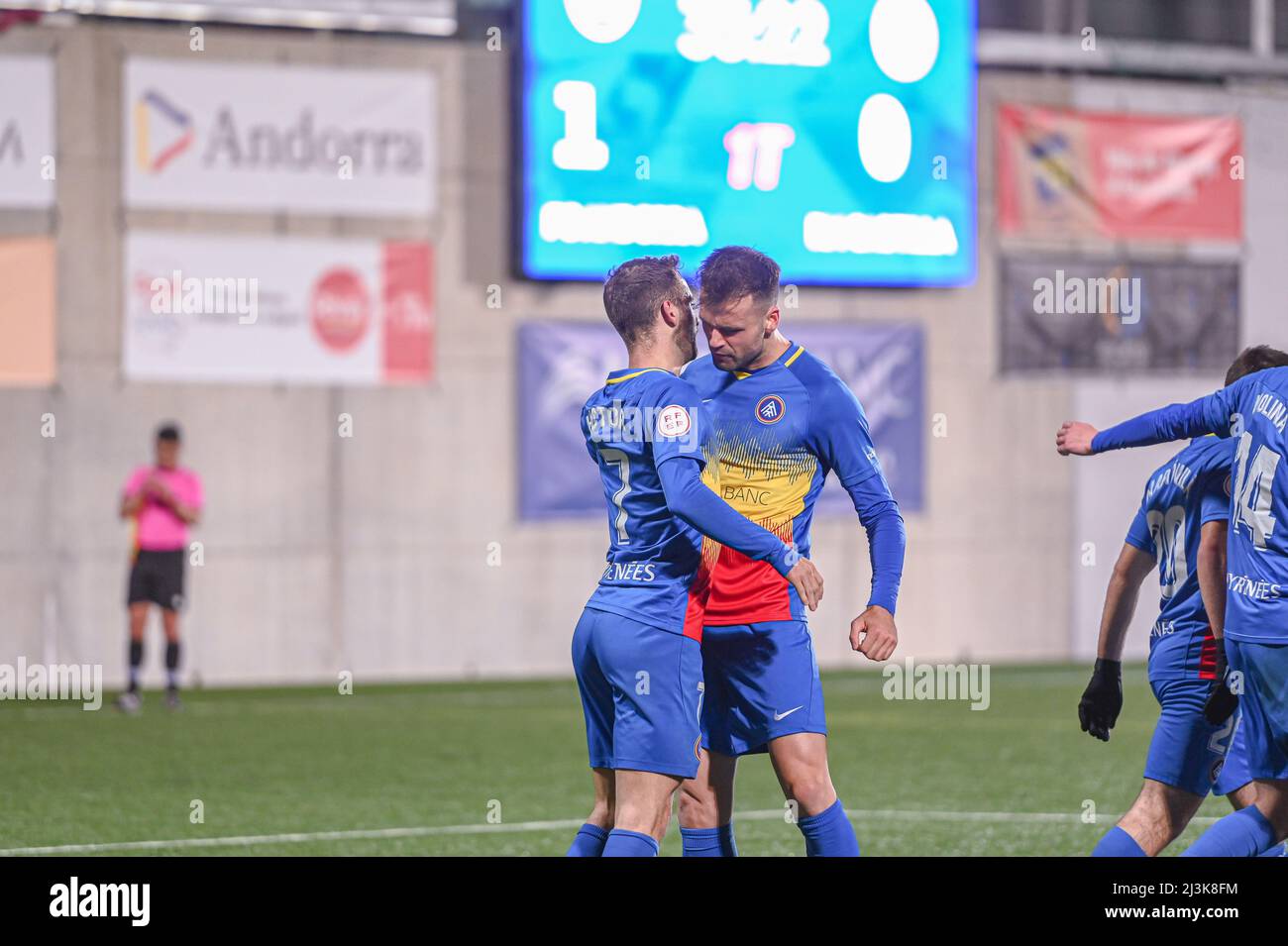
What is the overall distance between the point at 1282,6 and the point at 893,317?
616 centimetres

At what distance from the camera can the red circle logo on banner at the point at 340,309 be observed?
733 inches

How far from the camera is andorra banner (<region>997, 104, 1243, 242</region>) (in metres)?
21.0

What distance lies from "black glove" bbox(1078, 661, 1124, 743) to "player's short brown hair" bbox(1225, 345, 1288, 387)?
107 centimetres

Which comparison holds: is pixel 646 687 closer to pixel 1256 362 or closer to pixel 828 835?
pixel 828 835

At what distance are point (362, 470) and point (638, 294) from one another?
45.1 ft

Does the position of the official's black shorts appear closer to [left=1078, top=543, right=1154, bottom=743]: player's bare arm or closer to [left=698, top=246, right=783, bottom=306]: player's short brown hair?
[left=1078, top=543, right=1154, bottom=743]: player's bare arm

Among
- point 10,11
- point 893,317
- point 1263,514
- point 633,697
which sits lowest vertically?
point 633,697

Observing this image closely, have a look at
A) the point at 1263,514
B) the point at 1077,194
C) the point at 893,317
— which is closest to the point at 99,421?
the point at 893,317

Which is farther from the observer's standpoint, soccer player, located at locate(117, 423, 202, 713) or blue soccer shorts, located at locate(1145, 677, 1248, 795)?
soccer player, located at locate(117, 423, 202, 713)

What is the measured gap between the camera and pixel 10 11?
17.7m

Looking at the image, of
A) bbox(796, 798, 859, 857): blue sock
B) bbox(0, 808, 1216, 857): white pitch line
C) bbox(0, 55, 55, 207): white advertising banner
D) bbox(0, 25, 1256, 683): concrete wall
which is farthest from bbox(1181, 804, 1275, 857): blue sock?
bbox(0, 55, 55, 207): white advertising banner

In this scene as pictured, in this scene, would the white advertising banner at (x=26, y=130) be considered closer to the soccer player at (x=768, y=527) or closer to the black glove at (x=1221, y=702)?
the soccer player at (x=768, y=527)

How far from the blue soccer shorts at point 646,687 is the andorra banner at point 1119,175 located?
53.1 ft

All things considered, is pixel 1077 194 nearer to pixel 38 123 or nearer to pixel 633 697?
pixel 38 123
